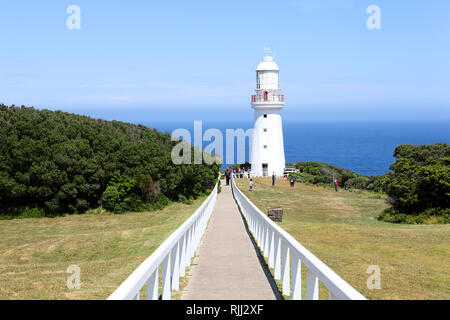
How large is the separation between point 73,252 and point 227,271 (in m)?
9.46

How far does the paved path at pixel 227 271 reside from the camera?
23.9 ft

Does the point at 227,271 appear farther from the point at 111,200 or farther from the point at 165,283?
the point at 111,200

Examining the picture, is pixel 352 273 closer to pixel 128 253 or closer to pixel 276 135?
pixel 128 253

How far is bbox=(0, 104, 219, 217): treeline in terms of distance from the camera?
26.5 metres

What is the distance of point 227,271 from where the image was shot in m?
8.83

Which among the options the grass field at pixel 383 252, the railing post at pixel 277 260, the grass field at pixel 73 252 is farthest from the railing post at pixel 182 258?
the grass field at pixel 383 252

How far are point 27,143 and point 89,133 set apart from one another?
3.97 m

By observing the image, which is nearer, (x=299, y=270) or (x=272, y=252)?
(x=299, y=270)

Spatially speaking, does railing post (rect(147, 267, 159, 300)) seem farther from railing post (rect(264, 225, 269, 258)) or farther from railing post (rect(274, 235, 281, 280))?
railing post (rect(264, 225, 269, 258))

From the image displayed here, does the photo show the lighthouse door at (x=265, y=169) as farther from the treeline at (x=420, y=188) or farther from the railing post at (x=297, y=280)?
the railing post at (x=297, y=280)

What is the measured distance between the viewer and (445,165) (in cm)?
2280

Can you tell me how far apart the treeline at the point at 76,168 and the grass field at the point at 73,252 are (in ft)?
4.11

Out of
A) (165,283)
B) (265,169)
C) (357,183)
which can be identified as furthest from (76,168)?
(357,183)
